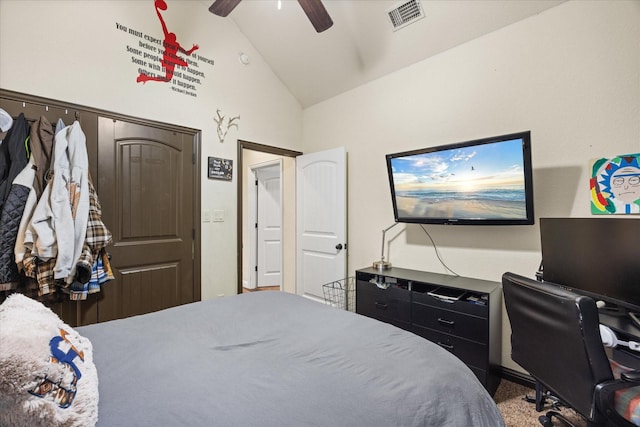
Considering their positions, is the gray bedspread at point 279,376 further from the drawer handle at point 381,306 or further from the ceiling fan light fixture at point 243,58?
the ceiling fan light fixture at point 243,58

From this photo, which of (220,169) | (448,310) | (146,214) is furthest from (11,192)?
(448,310)

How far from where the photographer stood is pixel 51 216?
1.95m

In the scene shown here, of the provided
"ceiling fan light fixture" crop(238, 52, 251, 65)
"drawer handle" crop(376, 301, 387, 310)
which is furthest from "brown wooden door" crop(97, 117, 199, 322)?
"drawer handle" crop(376, 301, 387, 310)

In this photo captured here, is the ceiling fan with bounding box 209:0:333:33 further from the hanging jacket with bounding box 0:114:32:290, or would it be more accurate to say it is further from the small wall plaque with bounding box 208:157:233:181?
the hanging jacket with bounding box 0:114:32:290

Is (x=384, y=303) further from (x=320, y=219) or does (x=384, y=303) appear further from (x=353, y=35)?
(x=353, y=35)

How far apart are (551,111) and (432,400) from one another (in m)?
2.21

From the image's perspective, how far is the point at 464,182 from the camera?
7.77 ft

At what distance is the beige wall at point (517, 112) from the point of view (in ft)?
6.31

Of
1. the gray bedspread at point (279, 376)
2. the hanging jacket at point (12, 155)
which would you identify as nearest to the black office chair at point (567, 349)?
the gray bedspread at point (279, 376)

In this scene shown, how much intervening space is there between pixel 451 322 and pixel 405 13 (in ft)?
8.18

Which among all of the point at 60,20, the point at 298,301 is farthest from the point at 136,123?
the point at 298,301

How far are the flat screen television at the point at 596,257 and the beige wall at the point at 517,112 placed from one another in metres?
0.34

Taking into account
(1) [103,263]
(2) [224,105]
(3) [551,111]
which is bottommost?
(1) [103,263]

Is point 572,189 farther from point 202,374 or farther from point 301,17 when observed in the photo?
point 301,17
